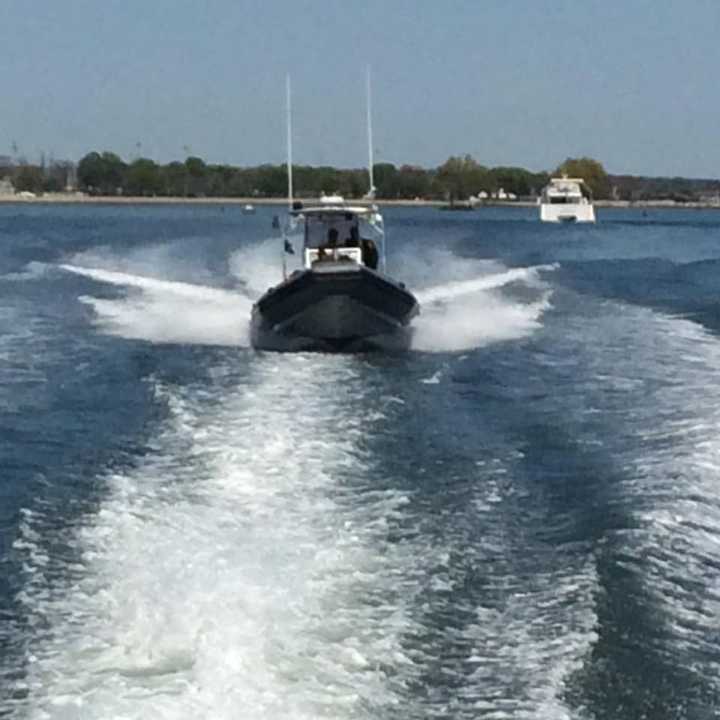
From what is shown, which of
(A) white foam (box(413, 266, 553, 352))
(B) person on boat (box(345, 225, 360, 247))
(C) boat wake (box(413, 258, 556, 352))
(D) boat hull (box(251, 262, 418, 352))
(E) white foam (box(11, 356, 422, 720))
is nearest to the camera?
(E) white foam (box(11, 356, 422, 720))

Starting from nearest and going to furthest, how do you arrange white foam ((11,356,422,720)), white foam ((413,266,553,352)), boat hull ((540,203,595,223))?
white foam ((11,356,422,720)) → white foam ((413,266,553,352)) → boat hull ((540,203,595,223))

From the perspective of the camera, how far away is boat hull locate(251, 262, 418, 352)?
76.1 ft

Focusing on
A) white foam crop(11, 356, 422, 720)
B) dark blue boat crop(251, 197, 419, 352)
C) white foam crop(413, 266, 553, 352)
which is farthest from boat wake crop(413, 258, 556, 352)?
white foam crop(11, 356, 422, 720)

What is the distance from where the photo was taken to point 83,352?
79.0 ft

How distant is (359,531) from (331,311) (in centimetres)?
1176

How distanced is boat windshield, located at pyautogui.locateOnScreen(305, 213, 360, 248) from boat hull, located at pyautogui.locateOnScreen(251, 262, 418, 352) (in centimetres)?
183

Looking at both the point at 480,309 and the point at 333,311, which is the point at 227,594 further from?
the point at 480,309

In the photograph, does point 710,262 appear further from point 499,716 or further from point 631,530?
point 499,716

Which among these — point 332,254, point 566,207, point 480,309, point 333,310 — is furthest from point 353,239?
point 566,207

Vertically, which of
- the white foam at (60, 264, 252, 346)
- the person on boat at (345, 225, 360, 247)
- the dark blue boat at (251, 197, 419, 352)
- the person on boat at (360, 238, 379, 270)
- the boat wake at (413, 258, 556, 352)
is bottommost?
the boat wake at (413, 258, 556, 352)

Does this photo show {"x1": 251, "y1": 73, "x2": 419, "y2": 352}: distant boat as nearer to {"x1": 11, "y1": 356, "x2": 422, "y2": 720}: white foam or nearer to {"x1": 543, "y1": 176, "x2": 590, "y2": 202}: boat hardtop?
{"x1": 11, "y1": 356, "x2": 422, "y2": 720}: white foam

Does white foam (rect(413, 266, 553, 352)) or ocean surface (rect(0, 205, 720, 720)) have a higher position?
ocean surface (rect(0, 205, 720, 720))

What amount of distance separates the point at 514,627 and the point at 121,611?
2504 millimetres

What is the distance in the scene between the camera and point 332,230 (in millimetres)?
25328
